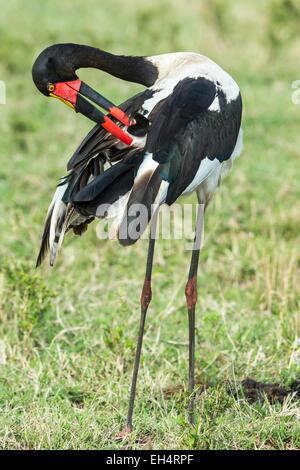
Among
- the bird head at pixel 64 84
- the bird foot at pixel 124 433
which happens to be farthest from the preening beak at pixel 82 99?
the bird foot at pixel 124 433

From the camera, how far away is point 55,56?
430 cm

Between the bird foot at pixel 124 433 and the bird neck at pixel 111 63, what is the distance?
1.59 metres

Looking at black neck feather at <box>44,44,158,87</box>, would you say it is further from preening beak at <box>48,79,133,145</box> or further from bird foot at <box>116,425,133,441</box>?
bird foot at <box>116,425,133,441</box>

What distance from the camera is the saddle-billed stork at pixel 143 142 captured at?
4055 mm

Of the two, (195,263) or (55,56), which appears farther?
(195,263)

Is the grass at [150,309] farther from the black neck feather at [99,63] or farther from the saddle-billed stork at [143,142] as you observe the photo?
the black neck feather at [99,63]

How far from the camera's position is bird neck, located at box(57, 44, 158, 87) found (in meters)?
4.37

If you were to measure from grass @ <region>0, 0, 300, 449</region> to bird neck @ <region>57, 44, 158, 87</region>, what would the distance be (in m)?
1.17

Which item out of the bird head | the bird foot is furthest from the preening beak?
the bird foot

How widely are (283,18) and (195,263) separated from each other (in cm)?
722
